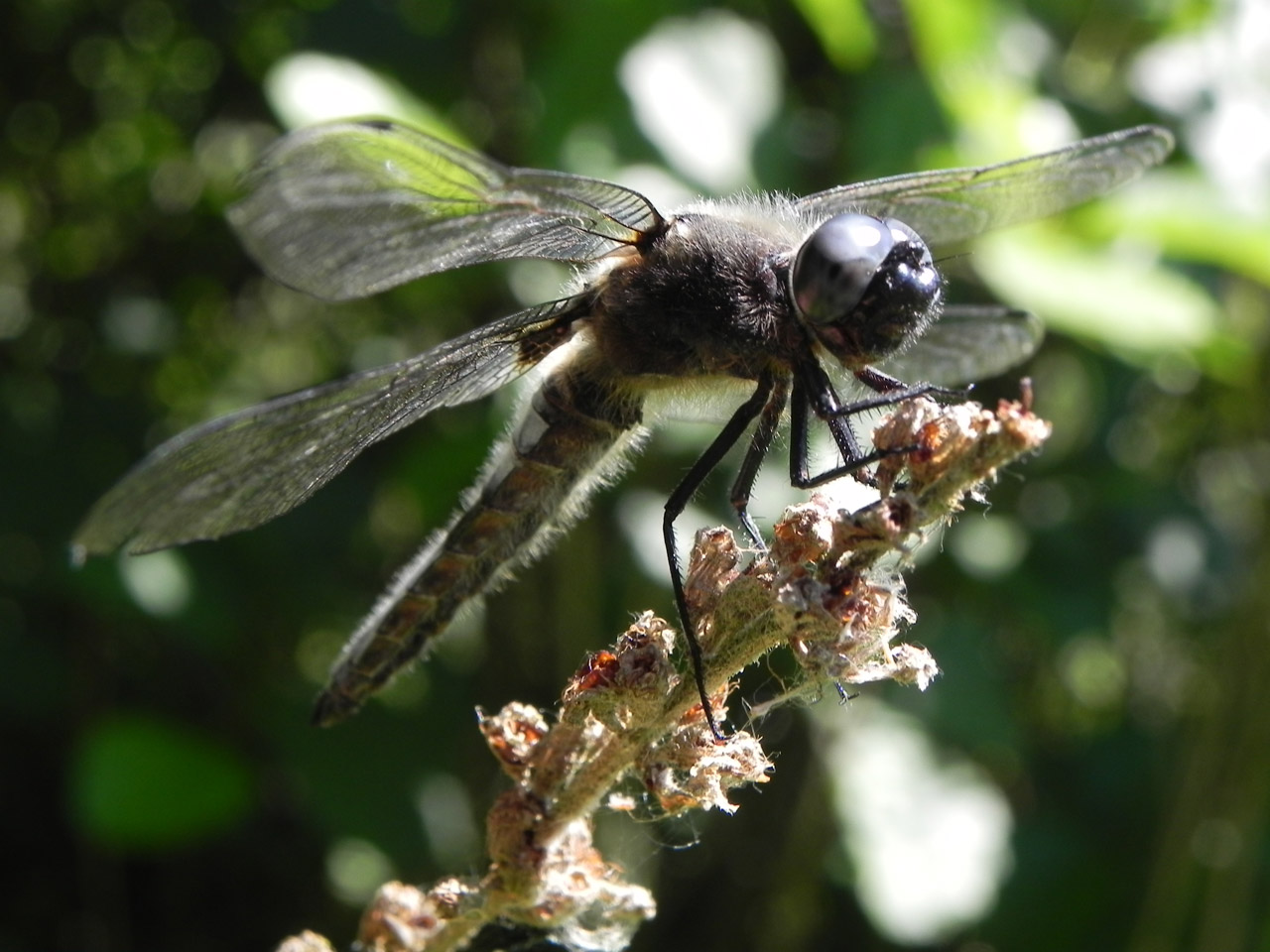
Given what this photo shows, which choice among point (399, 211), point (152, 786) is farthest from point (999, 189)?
point (152, 786)

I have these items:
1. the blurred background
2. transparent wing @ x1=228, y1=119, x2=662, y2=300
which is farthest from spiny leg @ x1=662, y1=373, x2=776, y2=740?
the blurred background

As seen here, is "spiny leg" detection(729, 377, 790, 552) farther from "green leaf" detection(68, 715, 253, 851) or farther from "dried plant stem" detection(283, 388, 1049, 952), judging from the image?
"green leaf" detection(68, 715, 253, 851)

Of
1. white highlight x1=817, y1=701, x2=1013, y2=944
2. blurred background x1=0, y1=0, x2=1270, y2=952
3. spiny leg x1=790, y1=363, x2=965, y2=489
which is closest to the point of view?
spiny leg x1=790, y1=363, x2=965, y2=489

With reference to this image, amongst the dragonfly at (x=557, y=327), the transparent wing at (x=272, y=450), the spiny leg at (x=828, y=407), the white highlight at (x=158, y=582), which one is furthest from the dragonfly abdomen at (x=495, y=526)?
the white highlight at (x=158, y=582)

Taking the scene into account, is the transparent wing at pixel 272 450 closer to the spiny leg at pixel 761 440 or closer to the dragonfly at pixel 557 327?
the dragonfly at pixel 557 327

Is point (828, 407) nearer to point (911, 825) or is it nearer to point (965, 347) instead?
point (965, 347)
